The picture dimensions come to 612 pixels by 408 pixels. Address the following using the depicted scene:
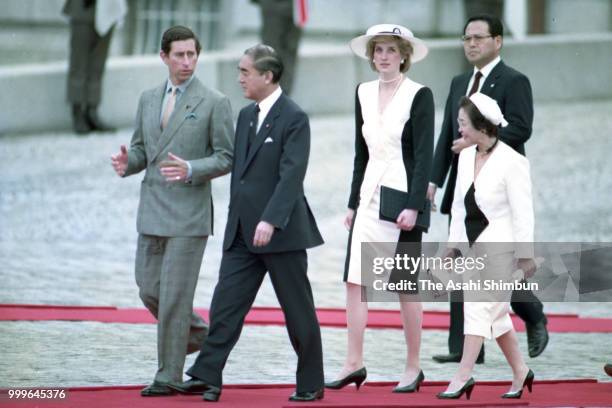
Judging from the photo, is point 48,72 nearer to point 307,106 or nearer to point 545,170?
point 307,106

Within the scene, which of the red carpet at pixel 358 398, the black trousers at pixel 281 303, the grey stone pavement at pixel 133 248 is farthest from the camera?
the grey stone pavement at pixel 133 248

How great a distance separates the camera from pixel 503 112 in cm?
834

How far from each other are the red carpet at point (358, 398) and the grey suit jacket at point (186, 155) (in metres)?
0.76

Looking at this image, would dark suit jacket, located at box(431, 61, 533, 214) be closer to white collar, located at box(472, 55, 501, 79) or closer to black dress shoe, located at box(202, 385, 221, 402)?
white collar, located at box(472, 55, 501, 79)

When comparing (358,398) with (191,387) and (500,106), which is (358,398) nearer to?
(191,387)

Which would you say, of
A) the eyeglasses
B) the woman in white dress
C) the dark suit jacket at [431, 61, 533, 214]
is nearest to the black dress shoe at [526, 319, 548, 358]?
the dark suit jacket at [431, 61, 533, 214]

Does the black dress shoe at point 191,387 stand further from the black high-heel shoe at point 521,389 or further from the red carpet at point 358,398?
the black high-heel shoe at point 521,389

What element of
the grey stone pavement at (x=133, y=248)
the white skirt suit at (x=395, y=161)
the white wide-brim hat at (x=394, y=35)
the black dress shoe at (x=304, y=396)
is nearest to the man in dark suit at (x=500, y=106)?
the grey stone pavement at (x=133, y=248)

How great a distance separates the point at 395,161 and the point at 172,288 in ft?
4.02

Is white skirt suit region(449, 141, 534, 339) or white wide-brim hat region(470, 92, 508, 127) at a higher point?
white wide-brim hat region(470, 92, 508, 127)

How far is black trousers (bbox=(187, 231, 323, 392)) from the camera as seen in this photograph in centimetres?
713

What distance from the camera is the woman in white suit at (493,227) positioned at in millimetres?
7242

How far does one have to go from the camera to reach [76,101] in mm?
16391

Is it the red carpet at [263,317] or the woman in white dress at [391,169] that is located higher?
the woman in white dress at [391,169]
